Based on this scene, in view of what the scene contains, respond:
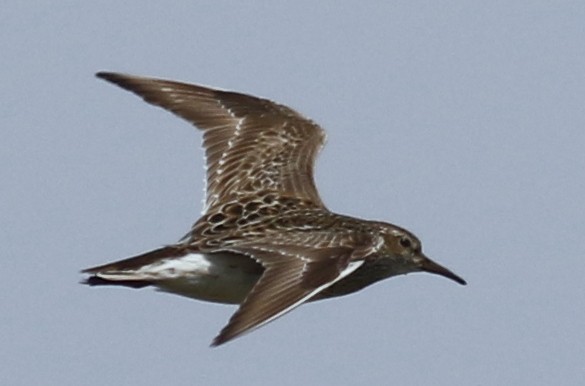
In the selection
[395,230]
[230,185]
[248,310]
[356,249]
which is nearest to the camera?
[248,310]

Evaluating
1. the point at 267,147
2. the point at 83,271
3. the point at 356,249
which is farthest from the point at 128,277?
the point at 267,147

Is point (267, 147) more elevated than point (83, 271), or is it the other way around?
point (267, 147)

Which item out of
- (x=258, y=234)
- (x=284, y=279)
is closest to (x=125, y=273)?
(x=258, y=234)

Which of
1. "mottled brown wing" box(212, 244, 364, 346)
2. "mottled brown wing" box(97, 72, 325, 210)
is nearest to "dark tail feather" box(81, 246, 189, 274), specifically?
"mottled brown wing" box(212, 244, 364, 346)

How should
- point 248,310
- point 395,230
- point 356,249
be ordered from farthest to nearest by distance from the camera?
point 395,230
point 356,249
point 248,310

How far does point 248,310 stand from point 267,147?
3.95m

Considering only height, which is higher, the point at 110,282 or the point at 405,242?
the point at 405,242

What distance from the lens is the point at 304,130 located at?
1525 cm

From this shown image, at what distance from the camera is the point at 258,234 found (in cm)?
1312

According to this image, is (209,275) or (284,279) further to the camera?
(209,275)

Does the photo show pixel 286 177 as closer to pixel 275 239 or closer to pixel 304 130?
pixel 304 130

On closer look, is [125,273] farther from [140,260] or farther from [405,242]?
[405,242]

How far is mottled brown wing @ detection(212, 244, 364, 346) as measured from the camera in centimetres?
1109

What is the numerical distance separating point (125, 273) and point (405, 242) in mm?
2001
